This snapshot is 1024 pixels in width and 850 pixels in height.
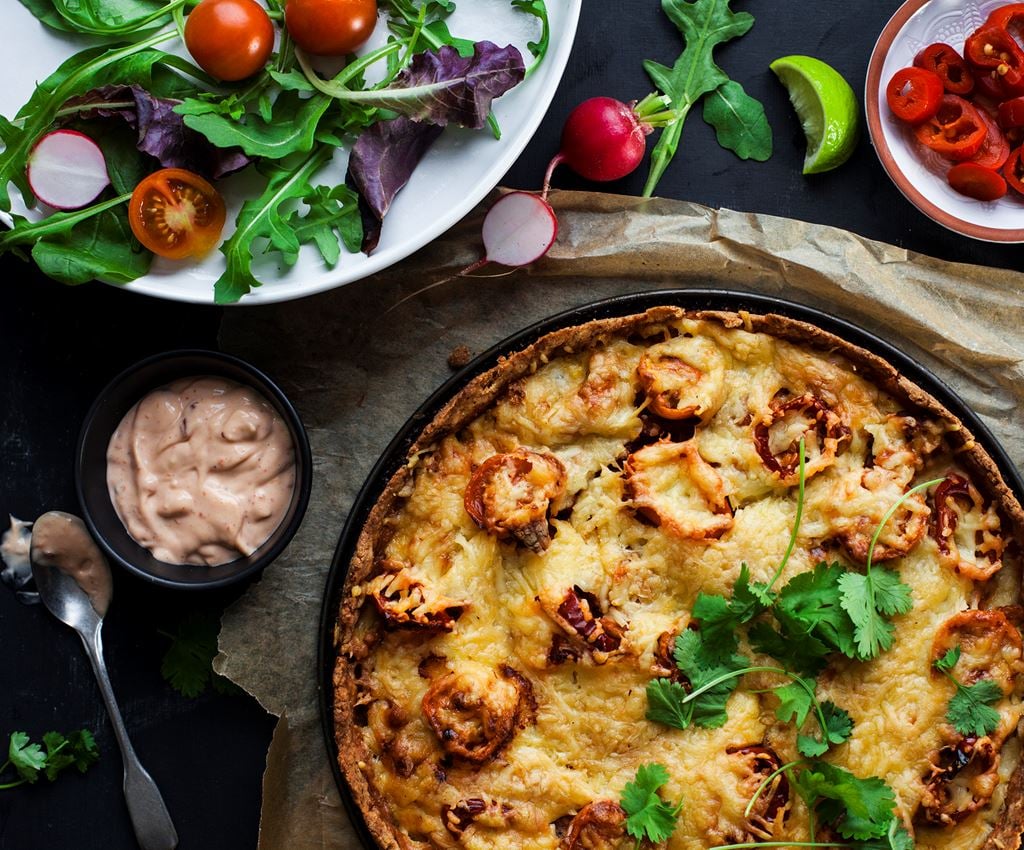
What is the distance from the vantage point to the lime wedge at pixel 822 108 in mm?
4289

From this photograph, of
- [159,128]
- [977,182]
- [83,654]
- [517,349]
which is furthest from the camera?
[83,654]

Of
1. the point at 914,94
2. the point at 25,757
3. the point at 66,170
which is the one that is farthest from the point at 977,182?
the point at 25,757

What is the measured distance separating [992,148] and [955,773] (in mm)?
2539

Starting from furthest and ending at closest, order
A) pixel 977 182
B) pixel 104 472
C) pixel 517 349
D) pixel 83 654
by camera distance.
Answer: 1. pixel 83 654
2. pixel 977 182
3. pixel 517 349
4. pixel 104 472

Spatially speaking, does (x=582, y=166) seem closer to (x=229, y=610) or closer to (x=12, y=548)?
(x=229, y=610)

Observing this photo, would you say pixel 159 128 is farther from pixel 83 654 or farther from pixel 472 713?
pixel 472 713

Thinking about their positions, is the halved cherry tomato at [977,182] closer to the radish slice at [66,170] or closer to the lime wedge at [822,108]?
the lime wedge at [822,108]

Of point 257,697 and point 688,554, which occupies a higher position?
point 688,554

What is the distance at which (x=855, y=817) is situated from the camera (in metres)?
3.48

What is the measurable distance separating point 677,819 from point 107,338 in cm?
301

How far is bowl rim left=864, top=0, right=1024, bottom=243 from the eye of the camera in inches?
168

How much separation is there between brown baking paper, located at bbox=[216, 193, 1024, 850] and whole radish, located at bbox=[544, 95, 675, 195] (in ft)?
0.45

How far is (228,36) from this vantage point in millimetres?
3789

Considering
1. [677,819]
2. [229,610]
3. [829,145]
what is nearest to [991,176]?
[829,145]
